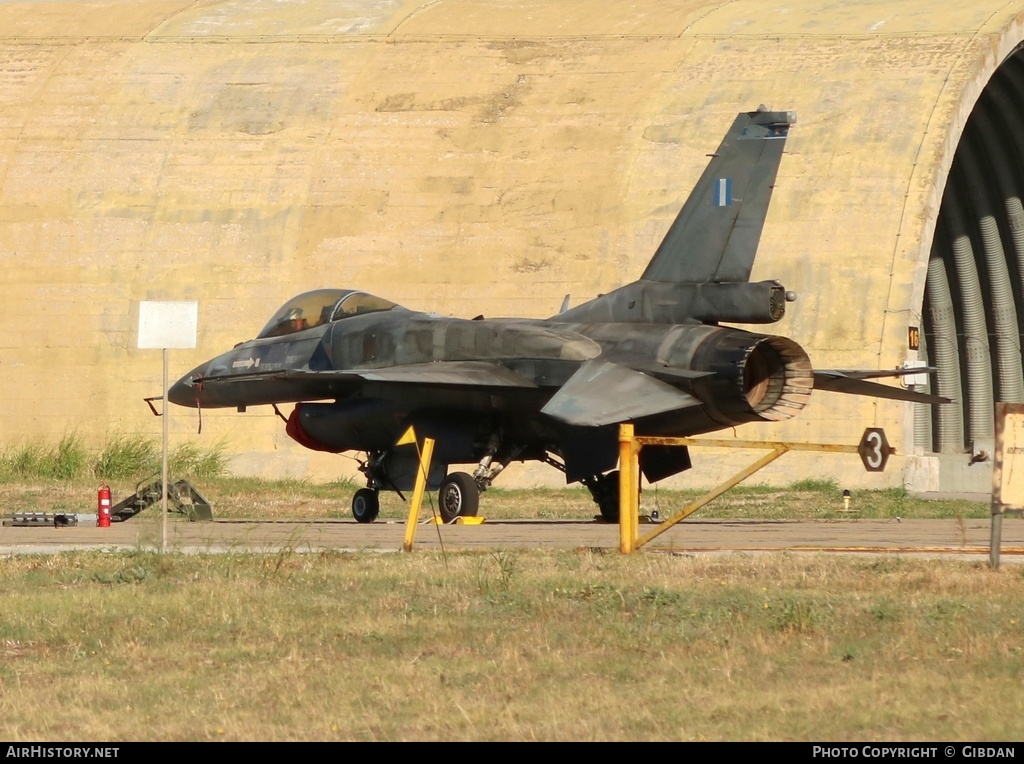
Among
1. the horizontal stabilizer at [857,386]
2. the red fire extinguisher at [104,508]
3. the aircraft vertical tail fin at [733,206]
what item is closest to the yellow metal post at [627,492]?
the aircraft vertical tail fin at [733,206]

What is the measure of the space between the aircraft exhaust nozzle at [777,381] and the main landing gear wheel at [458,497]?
146 inches

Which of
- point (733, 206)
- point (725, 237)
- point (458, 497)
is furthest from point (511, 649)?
point (733, 206)

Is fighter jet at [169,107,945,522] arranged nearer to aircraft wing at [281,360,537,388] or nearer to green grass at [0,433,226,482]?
aircraft wing at [281,360,537,388]

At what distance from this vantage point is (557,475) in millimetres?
31594

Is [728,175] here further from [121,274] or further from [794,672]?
[121,274]

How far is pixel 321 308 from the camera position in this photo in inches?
872

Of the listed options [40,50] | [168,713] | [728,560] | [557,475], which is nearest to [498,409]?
[728,560]

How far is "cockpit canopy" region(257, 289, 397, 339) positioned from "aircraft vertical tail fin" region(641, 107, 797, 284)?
4.57 meters

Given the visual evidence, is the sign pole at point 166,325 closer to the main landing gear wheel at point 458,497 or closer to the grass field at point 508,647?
the grass field at point 508,647

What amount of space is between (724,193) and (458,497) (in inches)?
Result: 200

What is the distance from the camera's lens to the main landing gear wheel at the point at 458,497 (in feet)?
65.6

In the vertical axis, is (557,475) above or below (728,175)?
below

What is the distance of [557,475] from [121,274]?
390 inches

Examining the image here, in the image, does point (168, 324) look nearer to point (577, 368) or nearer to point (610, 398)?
point (610, 398)
